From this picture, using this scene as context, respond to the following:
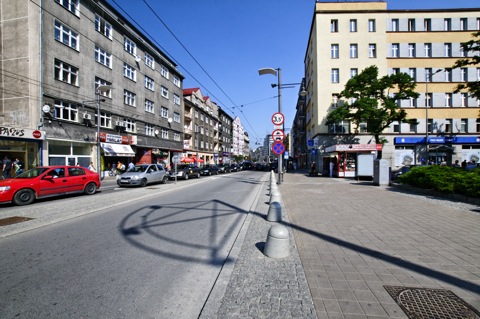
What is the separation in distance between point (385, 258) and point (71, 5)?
90.4 ft

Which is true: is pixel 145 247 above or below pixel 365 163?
below

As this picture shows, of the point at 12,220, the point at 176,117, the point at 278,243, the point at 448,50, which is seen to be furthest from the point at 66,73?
the point at 448,50

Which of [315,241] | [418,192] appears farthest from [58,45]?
[418,192]

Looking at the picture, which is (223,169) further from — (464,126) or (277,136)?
(464,126)

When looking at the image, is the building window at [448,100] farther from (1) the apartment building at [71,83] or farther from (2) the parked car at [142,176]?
(1) the apartment building at [71,83]

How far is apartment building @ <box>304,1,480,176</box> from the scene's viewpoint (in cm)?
3036

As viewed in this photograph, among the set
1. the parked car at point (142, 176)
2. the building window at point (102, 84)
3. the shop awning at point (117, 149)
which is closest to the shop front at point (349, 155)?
the parked car at point (142, 176)

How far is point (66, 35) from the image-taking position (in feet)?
66.2

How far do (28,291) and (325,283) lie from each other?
3.77 meters

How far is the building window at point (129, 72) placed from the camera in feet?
90.0

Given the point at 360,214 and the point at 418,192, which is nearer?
the point at 360,214

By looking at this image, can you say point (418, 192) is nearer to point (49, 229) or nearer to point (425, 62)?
point (49, 229)

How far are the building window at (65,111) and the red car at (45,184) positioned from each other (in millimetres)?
10770

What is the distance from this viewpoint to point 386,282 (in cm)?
321
